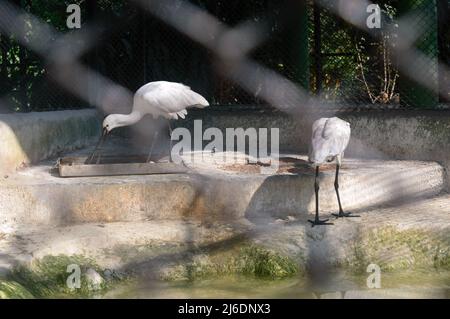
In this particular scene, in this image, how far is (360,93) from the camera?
7.16 meters

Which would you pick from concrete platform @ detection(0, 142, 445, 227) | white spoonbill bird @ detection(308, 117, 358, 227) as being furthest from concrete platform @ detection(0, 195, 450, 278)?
white spoonbill bird @ detection(308, 117, 358, 227)

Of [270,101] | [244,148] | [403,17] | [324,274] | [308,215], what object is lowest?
[324,274]

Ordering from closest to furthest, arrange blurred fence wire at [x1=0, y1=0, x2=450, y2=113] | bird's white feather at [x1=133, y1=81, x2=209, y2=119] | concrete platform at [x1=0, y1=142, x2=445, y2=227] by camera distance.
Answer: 1. concrete platform at [x1=0, y1=142, x2=445, y2=227]
2. bird's white feather at [x1=133, y1=81, x2=209, y2=119]
3. blurred fence wire at [x1=0, y1=0, x2=450, y2=113]

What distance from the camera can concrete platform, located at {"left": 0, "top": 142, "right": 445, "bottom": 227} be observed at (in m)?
5.06

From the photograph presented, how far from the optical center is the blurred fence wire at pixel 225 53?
6680 millimetres

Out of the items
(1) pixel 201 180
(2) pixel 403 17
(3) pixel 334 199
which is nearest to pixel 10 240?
(1) pixel 201 180

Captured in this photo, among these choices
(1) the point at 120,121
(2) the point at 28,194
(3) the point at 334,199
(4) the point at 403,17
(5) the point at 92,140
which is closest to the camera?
(2) the point at 28,194

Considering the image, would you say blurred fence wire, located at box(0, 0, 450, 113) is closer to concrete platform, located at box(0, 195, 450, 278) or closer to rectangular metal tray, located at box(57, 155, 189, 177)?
rectangular metal tray, located at box(57, 155, 189, 177)

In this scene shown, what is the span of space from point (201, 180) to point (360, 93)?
8.13 ft

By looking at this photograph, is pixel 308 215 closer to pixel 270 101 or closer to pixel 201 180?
pixel 201 180

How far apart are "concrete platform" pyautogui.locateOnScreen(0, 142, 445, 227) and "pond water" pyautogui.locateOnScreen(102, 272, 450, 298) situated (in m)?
0.76

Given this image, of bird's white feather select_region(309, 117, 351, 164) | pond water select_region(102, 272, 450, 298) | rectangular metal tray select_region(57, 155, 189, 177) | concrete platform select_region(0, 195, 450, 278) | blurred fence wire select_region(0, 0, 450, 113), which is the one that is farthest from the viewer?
blurred fence wire select_region(0, 0, 450, 113)

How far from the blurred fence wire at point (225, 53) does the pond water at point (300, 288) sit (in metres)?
2.21

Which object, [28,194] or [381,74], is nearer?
[28,194]
